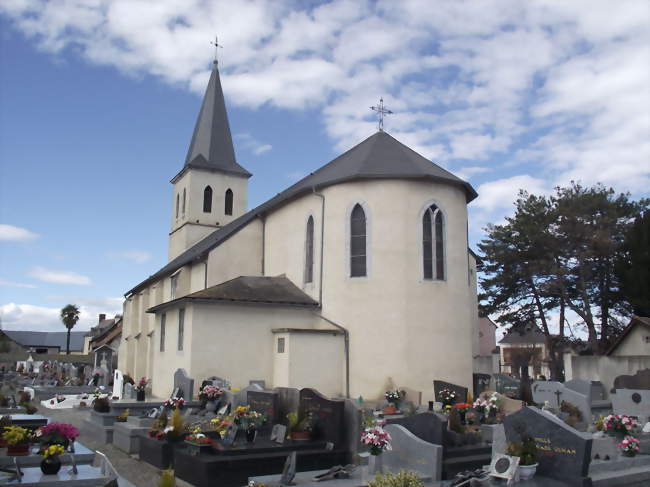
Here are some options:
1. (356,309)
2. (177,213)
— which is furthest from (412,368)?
(177,213)

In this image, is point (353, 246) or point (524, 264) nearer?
point (353, 246)

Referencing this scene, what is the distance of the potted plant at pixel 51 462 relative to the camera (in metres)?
7.78

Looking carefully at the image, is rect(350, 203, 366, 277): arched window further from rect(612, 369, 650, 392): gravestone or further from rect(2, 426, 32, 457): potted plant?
rect(2, 426, 32, 457): potted plant

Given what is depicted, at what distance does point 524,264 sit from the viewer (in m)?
35.0

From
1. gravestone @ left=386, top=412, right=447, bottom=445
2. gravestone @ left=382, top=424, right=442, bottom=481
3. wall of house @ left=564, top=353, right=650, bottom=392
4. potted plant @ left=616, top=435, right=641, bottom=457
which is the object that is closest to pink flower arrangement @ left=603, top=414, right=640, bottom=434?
potted plant @ left=616, top=435, right=641, bottom=457

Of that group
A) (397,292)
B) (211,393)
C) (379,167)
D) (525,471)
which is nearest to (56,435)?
(525,471)

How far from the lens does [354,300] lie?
2158cm

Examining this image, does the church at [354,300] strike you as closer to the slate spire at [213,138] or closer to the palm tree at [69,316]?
the slate spire at [213,138]

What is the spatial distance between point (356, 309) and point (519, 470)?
1297cm

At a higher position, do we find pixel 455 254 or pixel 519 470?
pixel 455 254

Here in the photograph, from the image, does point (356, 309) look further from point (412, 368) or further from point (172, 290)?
point (172, 290)

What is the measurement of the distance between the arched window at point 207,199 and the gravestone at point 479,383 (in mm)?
24121

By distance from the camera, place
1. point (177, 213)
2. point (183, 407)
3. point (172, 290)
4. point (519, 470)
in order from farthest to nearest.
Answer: point (177, 213), point (172, 290), point (183, 407), point (519, 470)

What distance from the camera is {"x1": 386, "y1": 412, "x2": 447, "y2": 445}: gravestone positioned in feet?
34.0
